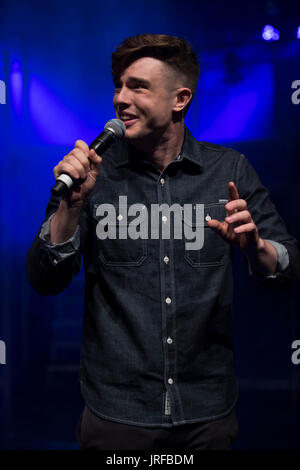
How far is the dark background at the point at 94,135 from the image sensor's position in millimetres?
2100

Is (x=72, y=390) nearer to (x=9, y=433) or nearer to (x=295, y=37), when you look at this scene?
(x=9, y=433)

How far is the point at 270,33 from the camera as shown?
209cm

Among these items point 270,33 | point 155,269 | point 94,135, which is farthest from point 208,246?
point 270,33

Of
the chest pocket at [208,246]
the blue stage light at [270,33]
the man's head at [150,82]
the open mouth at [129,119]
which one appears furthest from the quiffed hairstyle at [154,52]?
the blue stage light at [270,33]

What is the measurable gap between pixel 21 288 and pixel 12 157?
0.65 meters

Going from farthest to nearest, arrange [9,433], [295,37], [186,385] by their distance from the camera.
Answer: [9,433], [295,37], [186,385]

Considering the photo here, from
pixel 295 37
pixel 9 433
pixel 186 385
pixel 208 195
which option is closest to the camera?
pixel 186 385

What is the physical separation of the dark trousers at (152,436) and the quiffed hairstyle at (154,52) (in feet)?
3.45

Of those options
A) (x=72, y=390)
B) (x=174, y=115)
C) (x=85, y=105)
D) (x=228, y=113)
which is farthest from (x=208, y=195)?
(x=72, y=390)

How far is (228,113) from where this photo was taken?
6.98 ft

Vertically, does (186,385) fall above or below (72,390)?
above

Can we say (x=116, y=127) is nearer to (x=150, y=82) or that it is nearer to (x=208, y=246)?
(x=150, y=82)

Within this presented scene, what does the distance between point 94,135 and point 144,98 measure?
0.83 m

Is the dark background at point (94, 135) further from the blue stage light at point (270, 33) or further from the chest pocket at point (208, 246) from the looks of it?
the chest pocket at point (208, 246)
